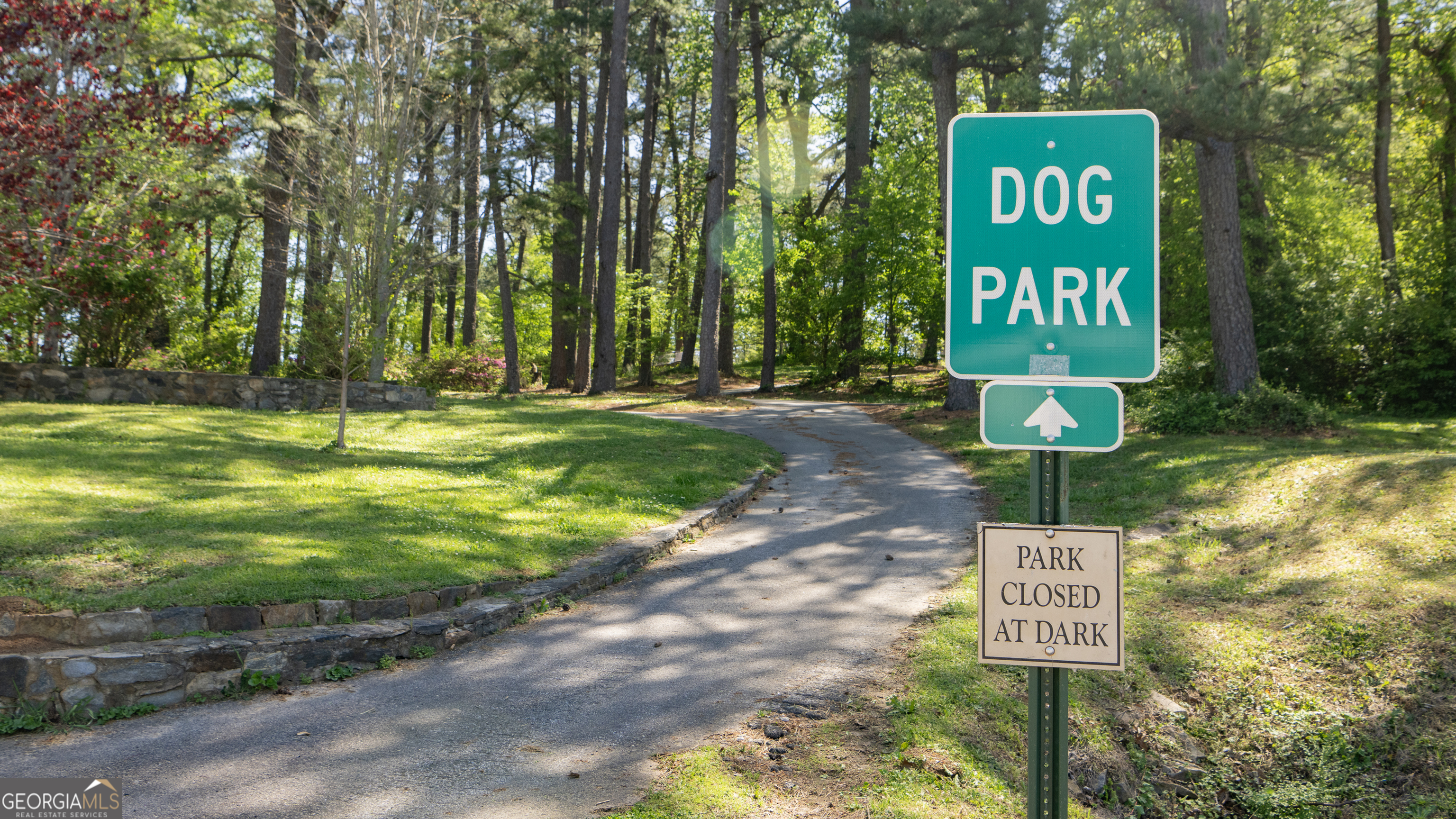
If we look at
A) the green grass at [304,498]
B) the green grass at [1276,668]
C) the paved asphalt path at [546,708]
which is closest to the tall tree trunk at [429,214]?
the green grass at [304,498]

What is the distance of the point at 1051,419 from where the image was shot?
7.34ft

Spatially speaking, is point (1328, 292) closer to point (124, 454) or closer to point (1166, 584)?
point (1166, 584)

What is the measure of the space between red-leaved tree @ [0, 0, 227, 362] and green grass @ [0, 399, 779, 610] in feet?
7.77

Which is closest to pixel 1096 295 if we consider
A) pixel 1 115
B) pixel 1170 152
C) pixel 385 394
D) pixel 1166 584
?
pixel 1166 584

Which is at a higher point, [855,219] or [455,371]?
[855,219]

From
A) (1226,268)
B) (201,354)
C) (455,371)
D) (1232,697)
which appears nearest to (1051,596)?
(1232,697)

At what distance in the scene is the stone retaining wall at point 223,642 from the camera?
446 centimetres

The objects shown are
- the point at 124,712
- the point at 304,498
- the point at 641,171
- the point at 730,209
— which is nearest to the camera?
the point at 124,712

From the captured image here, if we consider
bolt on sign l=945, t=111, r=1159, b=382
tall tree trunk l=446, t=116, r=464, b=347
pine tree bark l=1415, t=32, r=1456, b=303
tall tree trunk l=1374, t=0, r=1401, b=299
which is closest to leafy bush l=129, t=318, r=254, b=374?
tall tree trunk l=446, t=116, r=464, b=347

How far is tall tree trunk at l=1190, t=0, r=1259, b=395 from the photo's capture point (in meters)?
14.3

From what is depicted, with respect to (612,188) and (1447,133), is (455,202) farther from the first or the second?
(1447,133)

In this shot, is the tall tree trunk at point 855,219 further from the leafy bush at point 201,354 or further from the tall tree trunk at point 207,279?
the tall tree trunk at point 207,279

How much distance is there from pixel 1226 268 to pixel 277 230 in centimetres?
1965

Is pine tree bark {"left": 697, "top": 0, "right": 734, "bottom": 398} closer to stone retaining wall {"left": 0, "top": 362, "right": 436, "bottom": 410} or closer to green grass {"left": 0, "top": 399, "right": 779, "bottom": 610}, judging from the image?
stone retaining wall {"left": 0, "top": 362, "right": 436, "bottom": 410}
